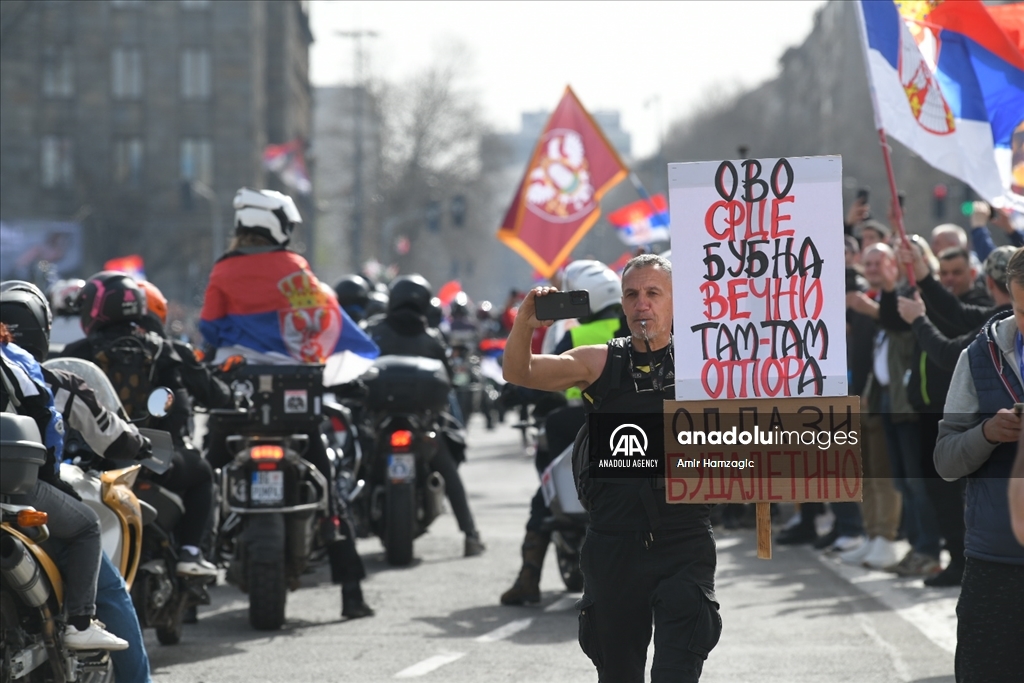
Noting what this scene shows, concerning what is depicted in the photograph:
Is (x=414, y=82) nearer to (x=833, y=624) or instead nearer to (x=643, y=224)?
(x=643, y=224)

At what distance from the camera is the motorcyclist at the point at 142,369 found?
26.2ft

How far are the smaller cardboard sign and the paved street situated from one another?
2.47 metres

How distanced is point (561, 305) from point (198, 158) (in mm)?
67409

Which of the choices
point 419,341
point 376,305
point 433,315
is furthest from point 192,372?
point 376,305

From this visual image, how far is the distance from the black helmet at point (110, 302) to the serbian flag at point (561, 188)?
999cm

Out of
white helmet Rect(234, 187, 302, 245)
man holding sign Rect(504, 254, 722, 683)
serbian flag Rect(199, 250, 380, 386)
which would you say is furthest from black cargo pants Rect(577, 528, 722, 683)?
white helmet Rect(234, 187, 302, 245)

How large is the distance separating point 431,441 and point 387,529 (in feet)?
2.09

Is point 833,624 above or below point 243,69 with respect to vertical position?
below

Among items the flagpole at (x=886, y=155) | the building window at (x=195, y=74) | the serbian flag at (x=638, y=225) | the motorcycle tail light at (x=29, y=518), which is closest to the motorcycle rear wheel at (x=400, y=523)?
the flagpole at (x=886, y=155)

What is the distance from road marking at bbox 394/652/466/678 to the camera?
24.9 ft

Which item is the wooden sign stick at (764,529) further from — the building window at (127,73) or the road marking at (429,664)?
the building window at (127,73)

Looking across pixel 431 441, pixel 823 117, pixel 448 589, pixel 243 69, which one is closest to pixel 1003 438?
pixel 448 589

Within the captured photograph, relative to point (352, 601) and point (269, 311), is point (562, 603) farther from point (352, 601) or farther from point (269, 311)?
point (269, 311)

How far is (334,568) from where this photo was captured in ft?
30.7
